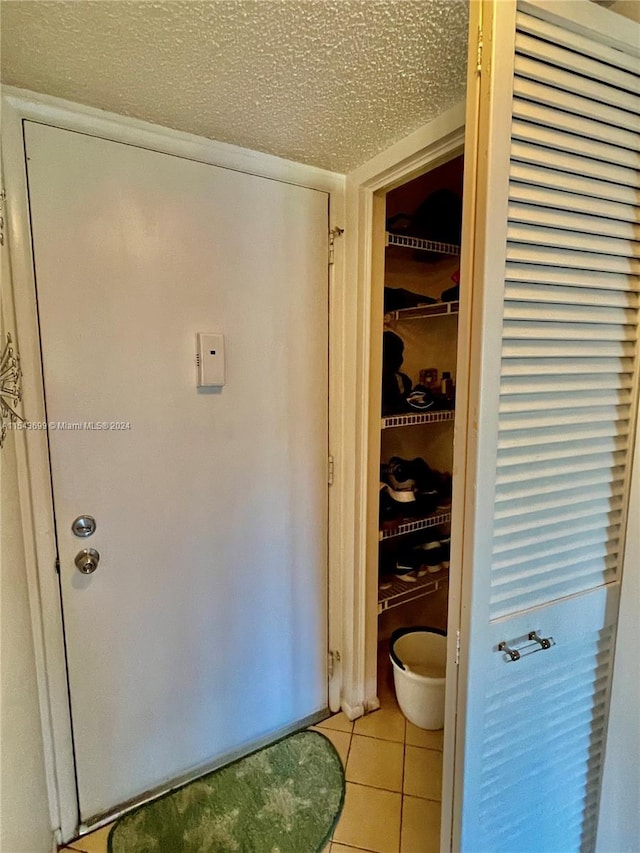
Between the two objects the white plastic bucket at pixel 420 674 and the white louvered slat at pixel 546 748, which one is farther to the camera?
the white plastic bucket at pixel 420 674

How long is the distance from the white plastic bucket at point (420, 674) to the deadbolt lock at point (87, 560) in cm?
123

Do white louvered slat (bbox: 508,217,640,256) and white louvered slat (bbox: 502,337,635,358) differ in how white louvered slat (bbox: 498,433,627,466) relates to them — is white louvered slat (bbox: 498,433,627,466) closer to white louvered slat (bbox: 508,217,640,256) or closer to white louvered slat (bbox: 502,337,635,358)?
white louvered slat (bbox: 502,337,635,358)

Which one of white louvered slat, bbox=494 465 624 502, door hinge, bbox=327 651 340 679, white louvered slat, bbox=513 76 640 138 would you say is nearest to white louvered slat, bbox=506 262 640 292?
white louvered slat, bbox=513 76 640 138

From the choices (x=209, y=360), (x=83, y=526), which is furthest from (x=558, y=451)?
(x=83, y=526)

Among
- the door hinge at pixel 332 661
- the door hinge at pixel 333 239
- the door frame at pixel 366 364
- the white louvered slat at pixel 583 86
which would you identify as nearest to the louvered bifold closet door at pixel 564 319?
the white louvered slat at pixel 583 86

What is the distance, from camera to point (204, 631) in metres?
1.51

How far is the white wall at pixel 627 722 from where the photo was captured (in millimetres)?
982

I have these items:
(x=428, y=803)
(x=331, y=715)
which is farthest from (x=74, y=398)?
(x=428, y=803)

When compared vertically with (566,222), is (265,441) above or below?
below

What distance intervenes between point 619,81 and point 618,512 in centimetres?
90

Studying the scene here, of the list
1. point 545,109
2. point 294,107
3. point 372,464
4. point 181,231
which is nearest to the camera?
point 545,109

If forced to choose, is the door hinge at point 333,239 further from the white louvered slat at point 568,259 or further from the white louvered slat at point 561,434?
the white louvered slat at point 561,434

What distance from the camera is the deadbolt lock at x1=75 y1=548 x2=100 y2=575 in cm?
127

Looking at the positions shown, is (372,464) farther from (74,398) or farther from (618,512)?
(74,398)
